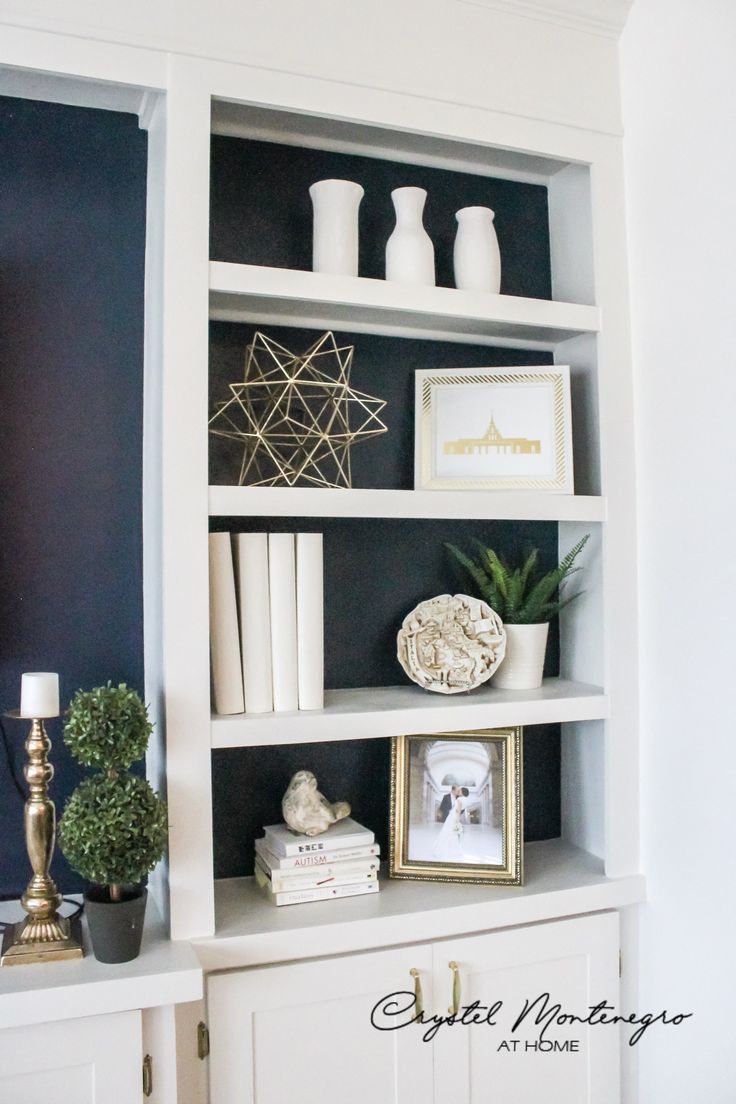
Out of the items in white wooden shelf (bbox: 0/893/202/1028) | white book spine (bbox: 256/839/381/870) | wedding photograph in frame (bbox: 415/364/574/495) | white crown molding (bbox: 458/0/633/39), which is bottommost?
white wooden shelf (bbox: 0/893/202/1028)

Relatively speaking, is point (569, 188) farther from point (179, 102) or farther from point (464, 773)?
point (464, 773)

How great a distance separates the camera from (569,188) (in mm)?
2035

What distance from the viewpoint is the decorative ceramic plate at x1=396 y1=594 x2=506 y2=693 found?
1852mm

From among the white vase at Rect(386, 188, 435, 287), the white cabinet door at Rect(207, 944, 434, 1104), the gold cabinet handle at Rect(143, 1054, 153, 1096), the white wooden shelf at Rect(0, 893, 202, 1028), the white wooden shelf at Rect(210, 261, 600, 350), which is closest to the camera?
the white wooden shelf at Rect(0, 893, 202, 1028)

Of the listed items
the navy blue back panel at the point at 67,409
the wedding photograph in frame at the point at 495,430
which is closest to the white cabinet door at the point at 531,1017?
the navy blue back panel at the point at 67,409

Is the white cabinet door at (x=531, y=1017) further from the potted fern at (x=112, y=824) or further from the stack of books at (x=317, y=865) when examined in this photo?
the potted fern at (x=112, y=824)

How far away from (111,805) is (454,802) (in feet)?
2.39

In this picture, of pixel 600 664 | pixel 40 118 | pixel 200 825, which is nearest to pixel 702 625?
pixel 600 664

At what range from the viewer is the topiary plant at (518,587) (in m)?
1.94

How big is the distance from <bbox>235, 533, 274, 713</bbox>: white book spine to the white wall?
0.78m

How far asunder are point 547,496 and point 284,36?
986 mm

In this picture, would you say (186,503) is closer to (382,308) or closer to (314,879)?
(382,308)

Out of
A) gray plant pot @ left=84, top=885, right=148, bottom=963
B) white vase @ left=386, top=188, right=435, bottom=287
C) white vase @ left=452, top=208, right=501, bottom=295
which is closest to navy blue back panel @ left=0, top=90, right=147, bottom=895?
gray plant pot @ left=84, top=885, right=148, bottom=963

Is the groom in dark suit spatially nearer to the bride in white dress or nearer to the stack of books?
the bride in white dress
